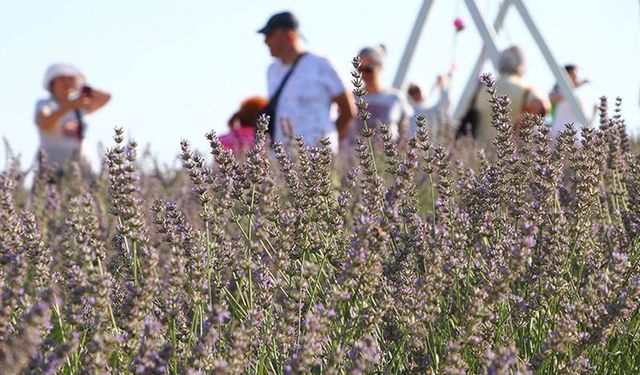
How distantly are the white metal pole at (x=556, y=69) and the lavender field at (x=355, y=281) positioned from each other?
7682 millimetres

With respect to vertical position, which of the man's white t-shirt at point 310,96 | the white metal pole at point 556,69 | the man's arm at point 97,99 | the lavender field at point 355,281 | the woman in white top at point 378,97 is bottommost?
the lavender field at point 355,281

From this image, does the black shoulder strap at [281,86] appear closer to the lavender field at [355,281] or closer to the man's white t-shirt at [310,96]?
the man's white t-shirt at [310,96]

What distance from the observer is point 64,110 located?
759 centimetres

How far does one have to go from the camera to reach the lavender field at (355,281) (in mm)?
1816

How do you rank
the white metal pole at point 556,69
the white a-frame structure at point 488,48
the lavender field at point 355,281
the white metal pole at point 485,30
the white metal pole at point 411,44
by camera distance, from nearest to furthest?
1. the lavender field at point 355,281
2. the white metal pole at point 556,69
3. the white a-frame structure at point 488,48
4. the white metal pole at point 485,30
5. the white metal pole at point 411,44

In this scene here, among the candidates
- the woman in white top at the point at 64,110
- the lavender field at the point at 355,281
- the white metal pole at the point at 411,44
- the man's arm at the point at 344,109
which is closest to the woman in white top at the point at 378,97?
the man's arm at the point at 344,109

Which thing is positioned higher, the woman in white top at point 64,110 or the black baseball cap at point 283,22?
the black baseball cap at point 283,22

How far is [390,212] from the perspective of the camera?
2.10m

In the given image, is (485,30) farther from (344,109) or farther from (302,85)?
(302,85)

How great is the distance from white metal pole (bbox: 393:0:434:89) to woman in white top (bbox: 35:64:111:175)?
17.9 ft

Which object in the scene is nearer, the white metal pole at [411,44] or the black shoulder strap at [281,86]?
the black shoulder strap at [281,86]

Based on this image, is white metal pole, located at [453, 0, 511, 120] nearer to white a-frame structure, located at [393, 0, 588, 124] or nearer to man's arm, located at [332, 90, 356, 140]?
white a-frame structure, located at [393, 0, 588, 124]

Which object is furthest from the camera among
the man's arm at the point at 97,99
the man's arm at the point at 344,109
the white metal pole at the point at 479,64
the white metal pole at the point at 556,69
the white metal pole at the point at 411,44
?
the white metal pole at the point at 479,64

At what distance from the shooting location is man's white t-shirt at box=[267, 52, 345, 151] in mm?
6828
